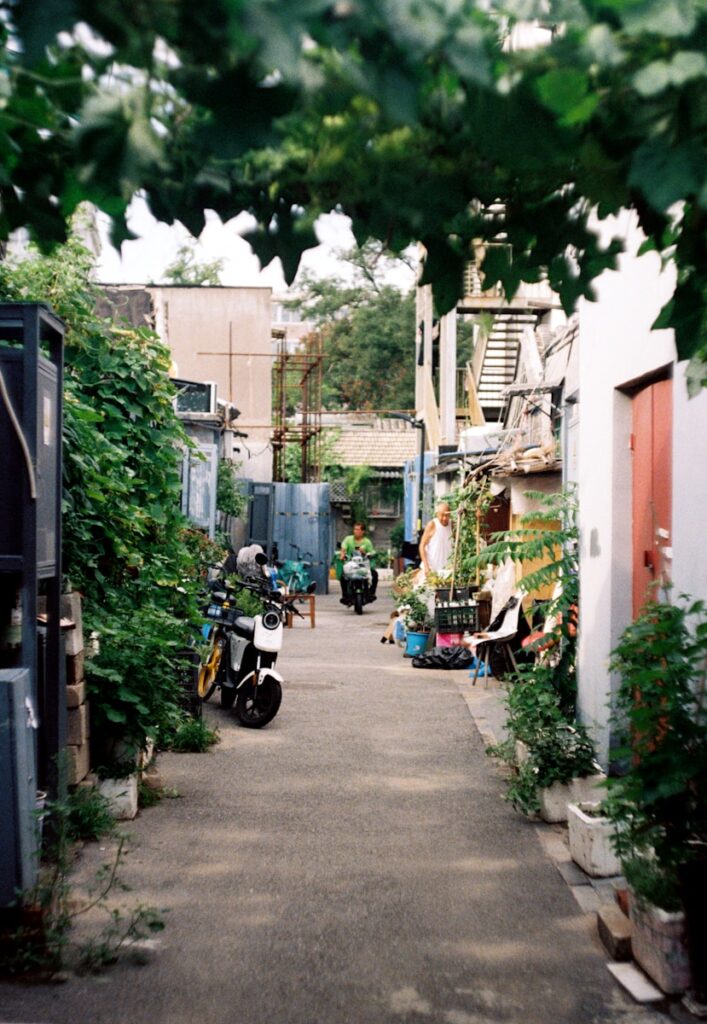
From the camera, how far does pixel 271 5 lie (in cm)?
209

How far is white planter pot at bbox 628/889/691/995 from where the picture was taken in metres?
4.46

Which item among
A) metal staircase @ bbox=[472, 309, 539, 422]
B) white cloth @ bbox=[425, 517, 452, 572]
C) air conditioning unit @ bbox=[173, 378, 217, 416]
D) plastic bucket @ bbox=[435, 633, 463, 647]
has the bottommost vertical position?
plastic bucket @ bbox=[435, 633, 463, 647]

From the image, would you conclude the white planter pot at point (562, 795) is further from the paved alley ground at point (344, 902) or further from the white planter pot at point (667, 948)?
the white planter pot at point (667, 948)

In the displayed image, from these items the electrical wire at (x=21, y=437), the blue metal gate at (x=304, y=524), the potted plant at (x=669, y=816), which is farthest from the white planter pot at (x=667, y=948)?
the blue metal gate at (x=304, y=524)

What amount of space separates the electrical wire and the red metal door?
11.0ft

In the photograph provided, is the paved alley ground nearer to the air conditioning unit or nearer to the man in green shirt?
the air conditioning unit

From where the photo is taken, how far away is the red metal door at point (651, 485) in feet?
22.3

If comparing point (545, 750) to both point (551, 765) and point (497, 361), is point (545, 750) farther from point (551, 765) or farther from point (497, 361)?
point (497, 361)

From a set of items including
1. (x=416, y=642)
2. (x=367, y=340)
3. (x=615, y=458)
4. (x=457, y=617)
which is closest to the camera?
(x=615, y=458)

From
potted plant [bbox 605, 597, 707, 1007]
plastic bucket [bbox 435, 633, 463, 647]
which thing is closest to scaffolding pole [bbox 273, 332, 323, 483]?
plastic bucket [bbox 435, 633, 463, 647]

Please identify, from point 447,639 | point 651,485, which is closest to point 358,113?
point 651,485

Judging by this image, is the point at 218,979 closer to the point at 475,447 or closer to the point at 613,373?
the point at 613,373

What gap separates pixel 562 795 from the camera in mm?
7355

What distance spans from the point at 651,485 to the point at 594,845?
221cm
